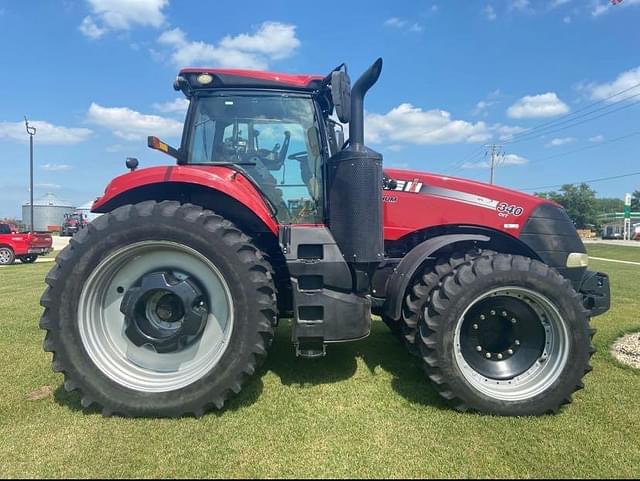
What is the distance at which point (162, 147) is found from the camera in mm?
3160

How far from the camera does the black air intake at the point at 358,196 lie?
3312mm

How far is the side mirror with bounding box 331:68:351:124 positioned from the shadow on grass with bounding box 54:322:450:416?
200 centimetres

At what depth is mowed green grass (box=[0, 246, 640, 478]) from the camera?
2.38 metres

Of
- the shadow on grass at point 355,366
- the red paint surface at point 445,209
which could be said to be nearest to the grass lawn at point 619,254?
the red paint surface at point 445,209

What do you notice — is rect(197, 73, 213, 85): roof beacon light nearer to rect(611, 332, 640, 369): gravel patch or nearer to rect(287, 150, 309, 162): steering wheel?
rect(287, 150, 309, 162): steering wheel

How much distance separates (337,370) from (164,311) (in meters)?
1.58

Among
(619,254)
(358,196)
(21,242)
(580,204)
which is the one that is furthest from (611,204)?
(358,196)

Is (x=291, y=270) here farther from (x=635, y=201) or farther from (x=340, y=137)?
(x=635, y=201)

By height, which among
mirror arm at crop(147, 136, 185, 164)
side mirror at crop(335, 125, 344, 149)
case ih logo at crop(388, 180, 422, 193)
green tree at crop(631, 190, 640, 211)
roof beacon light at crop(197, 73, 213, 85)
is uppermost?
green tree at crop(631, 190, 640, 211)

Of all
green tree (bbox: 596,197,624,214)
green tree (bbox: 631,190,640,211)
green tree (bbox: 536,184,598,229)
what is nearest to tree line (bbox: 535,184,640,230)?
green tree (bbox: 536,184,598,229)

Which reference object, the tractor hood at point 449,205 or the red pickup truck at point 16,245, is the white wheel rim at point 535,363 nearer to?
the tractor hood at point 449,205

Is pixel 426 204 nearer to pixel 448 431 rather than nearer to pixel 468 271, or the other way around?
pixel 468 271

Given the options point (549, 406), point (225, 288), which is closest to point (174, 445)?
point (225, 288)

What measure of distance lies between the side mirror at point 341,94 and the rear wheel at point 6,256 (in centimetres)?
1830
